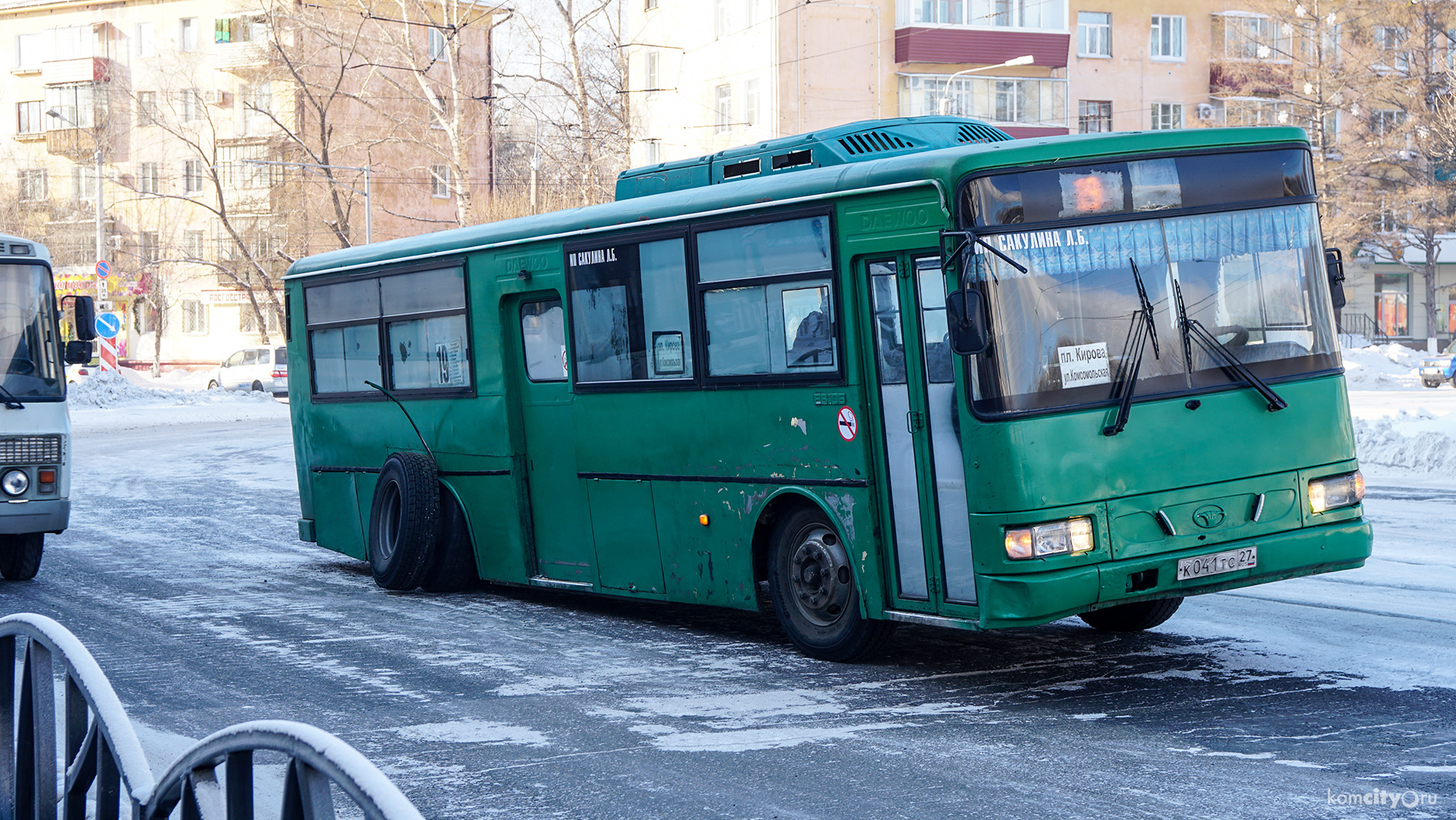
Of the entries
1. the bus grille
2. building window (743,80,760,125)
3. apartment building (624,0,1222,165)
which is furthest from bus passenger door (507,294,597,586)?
building window (743,80,760,125)

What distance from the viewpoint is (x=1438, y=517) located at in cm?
1493

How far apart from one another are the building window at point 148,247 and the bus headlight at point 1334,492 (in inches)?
2532

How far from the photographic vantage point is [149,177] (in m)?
67.2

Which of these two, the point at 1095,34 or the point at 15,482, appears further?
the point at 1095,34

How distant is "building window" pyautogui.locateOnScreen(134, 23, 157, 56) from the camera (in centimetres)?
6838

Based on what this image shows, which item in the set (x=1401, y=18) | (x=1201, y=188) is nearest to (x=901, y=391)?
(x=1201, y=188)

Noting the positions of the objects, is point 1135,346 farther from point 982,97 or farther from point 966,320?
point 982,97

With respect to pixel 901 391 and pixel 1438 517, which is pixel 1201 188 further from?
pixel 1438 517

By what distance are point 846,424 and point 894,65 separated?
4657 centimetres

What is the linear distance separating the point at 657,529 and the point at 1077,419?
3243 mm

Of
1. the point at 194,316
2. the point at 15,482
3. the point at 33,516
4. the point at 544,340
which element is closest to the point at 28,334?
the point at 15,482

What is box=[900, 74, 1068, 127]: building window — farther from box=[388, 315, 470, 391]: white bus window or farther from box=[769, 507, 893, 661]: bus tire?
box=[769, 507, 893, 661]: bus tire

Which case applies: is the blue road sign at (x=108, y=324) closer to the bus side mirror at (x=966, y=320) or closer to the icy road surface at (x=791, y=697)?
the icy road surface at (x=791, y=697)

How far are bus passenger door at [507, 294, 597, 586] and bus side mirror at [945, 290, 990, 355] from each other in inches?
154
